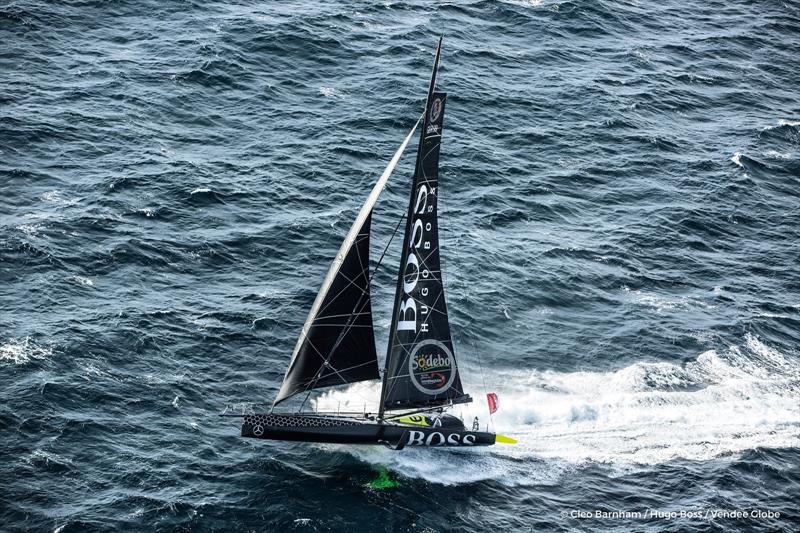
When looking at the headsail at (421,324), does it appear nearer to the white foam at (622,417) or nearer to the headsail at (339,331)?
the headsail at (339,331)

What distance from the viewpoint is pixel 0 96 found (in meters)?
97.3

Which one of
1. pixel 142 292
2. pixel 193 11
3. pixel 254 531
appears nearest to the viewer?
pixel 254 531

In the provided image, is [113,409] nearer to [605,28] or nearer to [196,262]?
[196,262]

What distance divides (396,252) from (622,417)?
81.3 feet

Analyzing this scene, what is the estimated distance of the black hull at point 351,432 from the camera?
6131cm

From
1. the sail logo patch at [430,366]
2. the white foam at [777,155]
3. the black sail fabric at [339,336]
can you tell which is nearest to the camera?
the black sail fabric at [339,336]

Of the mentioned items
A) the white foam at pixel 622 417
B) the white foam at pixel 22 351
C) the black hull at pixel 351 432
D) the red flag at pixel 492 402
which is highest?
the red flag at pixel 492 402

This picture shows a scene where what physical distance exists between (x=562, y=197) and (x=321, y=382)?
129 ft

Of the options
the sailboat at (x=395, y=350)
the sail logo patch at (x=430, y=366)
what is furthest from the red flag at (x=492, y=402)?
the sail logo patch at (x=430, y=366)

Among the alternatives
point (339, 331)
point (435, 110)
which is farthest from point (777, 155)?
point (339, 331)

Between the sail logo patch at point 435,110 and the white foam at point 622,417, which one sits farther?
the white foam at point 622,417

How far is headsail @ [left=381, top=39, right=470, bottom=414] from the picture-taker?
60562mm

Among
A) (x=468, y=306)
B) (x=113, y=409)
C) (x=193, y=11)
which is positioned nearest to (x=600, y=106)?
(x=468, y=306)

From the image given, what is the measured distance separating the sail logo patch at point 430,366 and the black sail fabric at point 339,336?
278cm
